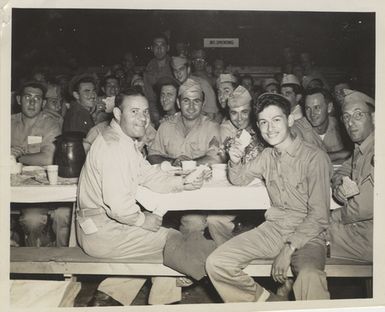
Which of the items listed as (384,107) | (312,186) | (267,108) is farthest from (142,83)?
(384,107)

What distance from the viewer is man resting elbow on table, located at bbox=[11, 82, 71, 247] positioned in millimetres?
1812

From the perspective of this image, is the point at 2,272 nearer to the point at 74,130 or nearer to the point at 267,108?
the point at 74,130

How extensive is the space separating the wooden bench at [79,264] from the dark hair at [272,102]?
0.57 m

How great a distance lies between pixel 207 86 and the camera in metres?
1.89

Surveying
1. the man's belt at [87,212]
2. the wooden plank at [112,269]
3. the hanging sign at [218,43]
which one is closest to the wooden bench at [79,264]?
the wooden plank at [112,269]

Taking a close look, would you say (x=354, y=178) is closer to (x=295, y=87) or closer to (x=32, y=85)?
(x=295, y=87)

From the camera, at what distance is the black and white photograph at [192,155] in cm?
183

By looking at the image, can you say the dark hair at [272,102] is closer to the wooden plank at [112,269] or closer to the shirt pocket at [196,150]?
the shirt pocket at [196,150]

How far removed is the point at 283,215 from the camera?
194cm

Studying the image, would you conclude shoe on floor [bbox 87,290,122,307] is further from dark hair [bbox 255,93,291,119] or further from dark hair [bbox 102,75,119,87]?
dark hair [bbox 255,93,291,119]

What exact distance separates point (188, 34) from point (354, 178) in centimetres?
83

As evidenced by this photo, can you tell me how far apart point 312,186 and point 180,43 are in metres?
0.73

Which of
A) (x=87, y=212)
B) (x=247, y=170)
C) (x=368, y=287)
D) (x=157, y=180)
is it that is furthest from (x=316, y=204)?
(x=87, y=212)

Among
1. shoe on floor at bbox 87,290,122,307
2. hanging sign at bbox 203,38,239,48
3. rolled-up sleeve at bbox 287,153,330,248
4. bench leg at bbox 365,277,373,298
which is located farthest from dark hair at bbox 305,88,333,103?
shoe on floor at bbox 87,290,122,307
